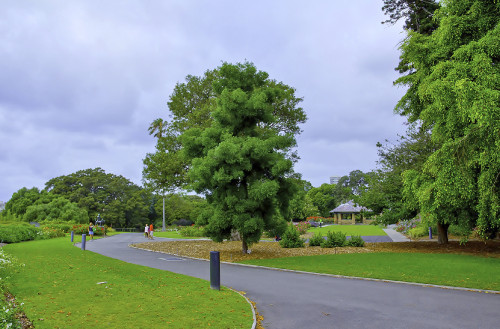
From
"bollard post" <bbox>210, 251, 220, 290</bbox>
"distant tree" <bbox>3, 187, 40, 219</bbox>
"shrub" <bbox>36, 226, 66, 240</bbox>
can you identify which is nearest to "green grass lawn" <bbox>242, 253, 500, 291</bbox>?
"bollard post" <bbox>210, 251, 220, 290</bbox>

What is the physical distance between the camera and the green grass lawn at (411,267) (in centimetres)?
1111

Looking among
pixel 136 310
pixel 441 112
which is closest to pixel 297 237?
pixel 441 112

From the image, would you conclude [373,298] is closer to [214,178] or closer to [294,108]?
[214,178]

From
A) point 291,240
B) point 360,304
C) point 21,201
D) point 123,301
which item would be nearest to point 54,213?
point 21,201

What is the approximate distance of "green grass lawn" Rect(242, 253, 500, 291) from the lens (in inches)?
437

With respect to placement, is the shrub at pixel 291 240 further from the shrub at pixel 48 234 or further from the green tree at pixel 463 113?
the shrub at pixel 48 234

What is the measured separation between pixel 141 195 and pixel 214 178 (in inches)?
2299

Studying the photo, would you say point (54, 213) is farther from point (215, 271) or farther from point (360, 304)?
point (360, 304)

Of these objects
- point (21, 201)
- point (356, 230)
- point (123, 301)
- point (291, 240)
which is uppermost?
point (21, 201)

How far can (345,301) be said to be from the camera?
859 centimetres

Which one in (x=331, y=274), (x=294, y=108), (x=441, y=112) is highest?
(x=294, y=108)

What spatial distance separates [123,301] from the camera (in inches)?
314

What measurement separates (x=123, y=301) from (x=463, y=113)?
13342 mm

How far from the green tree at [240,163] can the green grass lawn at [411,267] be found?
8.67 ft
